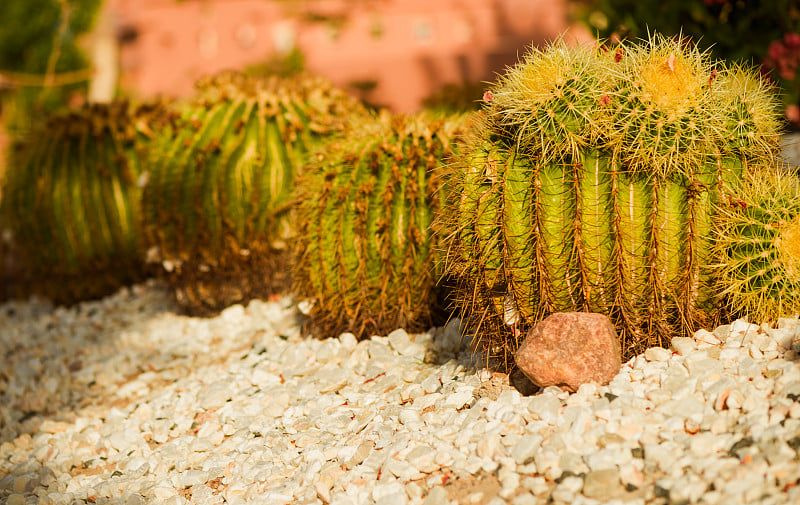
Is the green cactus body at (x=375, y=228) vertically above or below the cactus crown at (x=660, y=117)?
below

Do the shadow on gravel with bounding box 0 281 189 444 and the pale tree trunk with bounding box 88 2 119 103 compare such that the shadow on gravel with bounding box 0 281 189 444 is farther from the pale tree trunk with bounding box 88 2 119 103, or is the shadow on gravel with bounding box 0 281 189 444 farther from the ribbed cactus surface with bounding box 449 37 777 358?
the pale tree trunk with bounding box 88 2 119 103

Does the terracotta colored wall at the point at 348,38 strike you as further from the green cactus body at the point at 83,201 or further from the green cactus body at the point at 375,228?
the green cactus body at the point at 375,228

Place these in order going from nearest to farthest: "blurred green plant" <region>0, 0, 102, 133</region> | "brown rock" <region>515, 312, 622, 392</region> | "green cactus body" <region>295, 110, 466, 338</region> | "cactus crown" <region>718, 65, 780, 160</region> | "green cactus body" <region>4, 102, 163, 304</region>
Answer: "brown rock" <region>515, 312, 622, 392</region>, "cactus crown" <region>718, 65, 780, 160</region>, "green cactus body" <region>295, 110, 466, 338</region>, "green cactus body" <region>4, 102, 163, 304</region>, "blurred green plant" <region>0, 0, 102, 133</region>

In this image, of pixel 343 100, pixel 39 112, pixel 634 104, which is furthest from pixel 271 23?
pixel 634 104

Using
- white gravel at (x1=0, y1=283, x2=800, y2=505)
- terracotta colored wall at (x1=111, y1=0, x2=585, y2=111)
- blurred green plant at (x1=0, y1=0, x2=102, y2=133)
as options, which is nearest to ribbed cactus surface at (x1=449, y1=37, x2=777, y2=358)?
white gravel at (x1=0, y1=283, x2=800, y2=505)

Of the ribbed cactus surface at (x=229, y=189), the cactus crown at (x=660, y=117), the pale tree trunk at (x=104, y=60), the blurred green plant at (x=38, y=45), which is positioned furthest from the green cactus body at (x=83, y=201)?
the blurred green plant at (x=38, y=45)
